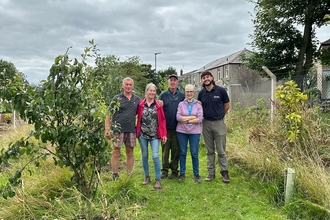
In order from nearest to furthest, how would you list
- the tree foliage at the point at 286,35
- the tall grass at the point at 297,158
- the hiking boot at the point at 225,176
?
the tall grass at the point at 297,158, the hiking boot at the point at 225,176, the tree foliage at the point at 286,35

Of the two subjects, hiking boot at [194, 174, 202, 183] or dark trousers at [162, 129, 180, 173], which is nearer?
hiking boot at [194, 174, 202, 183]

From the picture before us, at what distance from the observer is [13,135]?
337 inches

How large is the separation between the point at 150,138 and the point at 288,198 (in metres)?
2.10

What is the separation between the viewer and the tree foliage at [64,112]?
231cm

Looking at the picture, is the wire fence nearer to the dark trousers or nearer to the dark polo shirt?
the dark trousers

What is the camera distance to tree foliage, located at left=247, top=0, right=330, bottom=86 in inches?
584

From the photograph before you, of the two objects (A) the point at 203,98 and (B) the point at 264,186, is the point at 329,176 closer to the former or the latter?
(B) the point at 264,186

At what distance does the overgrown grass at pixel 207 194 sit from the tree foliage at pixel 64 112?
63 cm

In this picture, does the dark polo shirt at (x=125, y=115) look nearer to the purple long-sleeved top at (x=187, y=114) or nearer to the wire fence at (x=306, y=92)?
the purple long-sleeved top at (x=187, y=114)

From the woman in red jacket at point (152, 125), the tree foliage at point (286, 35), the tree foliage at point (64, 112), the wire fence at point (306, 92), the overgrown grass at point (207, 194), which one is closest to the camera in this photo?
the tree foliage at point (64, 112)

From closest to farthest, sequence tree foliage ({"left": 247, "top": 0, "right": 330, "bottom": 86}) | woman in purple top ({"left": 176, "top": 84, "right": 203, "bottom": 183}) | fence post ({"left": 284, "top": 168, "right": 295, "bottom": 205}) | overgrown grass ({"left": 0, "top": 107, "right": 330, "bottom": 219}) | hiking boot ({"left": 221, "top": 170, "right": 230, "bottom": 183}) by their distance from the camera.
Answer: overgrown grass ({"left": 0, "top": 107, "right": 330, "bottom": 219})
fence post ({"left": 284, "top": 168, "right": 295, "bottom": 205})
woman in purple top ({"left": 176, "top": 84, "right": 203, "bottom": 183})
hiking boot ({"left": 221, "top": 170, "right": 230, "bottom": 183})
tree foliage ({"left": 247, "top": 0, "right": 330, "bottom": 86})

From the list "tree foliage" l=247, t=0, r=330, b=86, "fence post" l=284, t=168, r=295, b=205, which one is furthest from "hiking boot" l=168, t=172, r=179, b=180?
"tree foliage" l=247, t=0, r=330, b=86

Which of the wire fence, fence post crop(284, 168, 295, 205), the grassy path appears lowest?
the grassy path

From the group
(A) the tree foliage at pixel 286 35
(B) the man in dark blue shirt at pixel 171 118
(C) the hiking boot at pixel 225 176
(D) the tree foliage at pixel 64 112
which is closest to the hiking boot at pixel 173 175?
(B) the man in dark blue shirt at pixel 171 118
